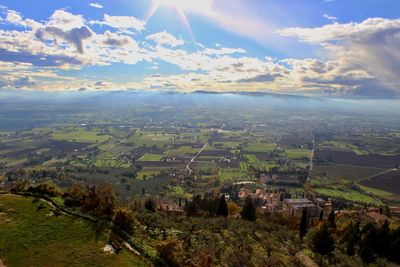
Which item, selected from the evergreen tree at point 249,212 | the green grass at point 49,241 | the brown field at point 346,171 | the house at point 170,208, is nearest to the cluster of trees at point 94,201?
the green grass at point 49,241

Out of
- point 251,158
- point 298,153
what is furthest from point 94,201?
point 298,153

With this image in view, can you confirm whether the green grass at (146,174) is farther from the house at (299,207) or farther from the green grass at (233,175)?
the house at (299,207)

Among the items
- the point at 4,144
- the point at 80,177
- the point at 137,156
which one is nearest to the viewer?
the point at 80,177

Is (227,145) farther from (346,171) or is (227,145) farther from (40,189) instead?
(40,189)

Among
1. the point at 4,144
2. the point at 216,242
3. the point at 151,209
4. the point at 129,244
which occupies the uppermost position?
the point at 129,244

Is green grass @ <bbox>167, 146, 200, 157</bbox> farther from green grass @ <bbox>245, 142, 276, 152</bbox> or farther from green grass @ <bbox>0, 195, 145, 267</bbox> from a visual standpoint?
green grass @ <bbox>0, 195, 145, 267</bbox>

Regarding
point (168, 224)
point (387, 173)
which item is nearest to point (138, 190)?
point (168, 224)

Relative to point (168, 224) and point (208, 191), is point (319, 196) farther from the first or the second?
point (168, 224)
